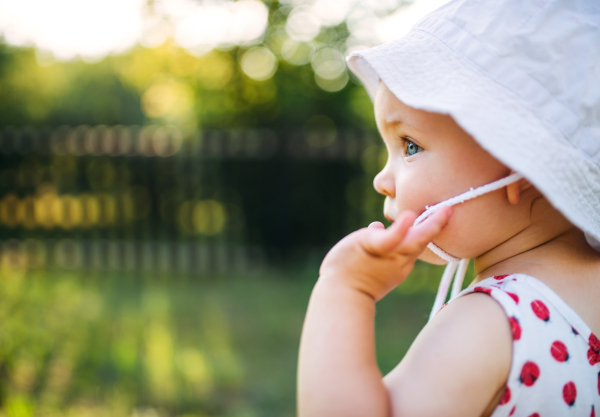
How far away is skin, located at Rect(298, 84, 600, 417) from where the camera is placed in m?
0.95

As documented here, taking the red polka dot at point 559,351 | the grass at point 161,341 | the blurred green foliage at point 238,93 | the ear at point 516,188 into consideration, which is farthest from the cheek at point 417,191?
the blurred green foliage at point 238,93

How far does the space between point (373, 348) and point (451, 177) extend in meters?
0.41

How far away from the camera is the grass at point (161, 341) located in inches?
119

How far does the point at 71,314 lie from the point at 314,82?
15.8 feet

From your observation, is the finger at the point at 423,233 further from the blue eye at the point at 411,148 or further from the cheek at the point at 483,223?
the blue eye at the point at 411,148

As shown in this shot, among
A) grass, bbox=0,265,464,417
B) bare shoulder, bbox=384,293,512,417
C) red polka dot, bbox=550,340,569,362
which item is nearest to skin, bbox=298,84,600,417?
bare shoulder, bbox=384,293,512,417

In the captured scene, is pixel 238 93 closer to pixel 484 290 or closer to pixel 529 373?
pixel 484 290

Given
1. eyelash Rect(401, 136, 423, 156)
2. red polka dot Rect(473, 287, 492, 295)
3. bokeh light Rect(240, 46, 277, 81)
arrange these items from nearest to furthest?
1. red polka dot Rect(473, 287, 492, 295)
2. eyelash Rect(401, 136, 423, 156)
3. bokeh light Rect(240, 46, 277, 81)

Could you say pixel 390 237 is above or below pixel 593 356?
above

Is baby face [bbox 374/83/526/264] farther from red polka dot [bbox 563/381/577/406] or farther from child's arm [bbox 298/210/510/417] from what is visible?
red polka dot [bbox 563/381/577/406]

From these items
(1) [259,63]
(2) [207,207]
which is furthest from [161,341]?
(1) [259,63]

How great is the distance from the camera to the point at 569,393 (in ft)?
3.34

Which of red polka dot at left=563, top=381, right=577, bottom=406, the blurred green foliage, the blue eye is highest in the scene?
the blue eye

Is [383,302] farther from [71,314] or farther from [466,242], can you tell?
[466,242]
